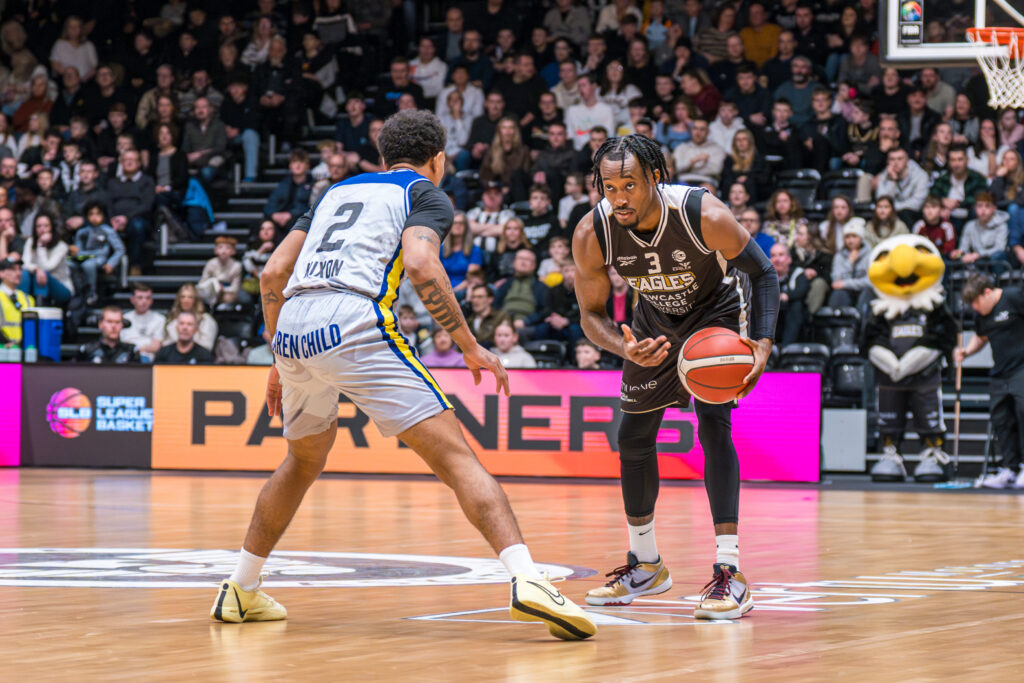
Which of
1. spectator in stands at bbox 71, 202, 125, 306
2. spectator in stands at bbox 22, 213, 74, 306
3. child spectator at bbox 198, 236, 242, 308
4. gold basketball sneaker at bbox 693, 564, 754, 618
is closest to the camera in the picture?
gold basketball sneaker at bbox 693, 564, 754, 618

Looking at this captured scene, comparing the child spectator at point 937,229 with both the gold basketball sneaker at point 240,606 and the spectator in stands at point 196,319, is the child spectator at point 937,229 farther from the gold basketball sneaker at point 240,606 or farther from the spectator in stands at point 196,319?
the gold basketball sneaker at point 240,606

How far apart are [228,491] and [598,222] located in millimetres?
7114

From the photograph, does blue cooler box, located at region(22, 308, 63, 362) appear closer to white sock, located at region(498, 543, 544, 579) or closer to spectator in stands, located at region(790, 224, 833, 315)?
spectator in stands, located at region(790, 224, 833, 315)

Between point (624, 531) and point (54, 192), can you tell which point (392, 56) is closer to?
point (54, 192)

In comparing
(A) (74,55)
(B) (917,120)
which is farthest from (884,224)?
(A) (74,55)

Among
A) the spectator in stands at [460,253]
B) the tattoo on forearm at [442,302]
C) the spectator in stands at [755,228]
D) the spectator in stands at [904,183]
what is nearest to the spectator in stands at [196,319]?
the spectator in stands at [460,253]

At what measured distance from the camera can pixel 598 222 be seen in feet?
19.5

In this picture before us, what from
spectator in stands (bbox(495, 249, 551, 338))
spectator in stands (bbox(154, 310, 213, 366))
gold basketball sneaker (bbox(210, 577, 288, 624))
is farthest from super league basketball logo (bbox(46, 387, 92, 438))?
gold basketball sneaker (bbox(210, 577, 288, 624))

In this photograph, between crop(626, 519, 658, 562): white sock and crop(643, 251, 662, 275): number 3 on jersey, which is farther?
crop(626, 519, 658, 562): white sock

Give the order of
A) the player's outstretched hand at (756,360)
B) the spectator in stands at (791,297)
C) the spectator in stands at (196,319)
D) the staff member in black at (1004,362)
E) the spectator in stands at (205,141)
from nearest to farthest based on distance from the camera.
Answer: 1. the player's outstretched hand at (756,360)
2. the staff member in black at (1004,362)
3. the spectator in stands at (791,297)
4. the spectator in stands at (196,319)
5. the spectator in stands at (205,141)

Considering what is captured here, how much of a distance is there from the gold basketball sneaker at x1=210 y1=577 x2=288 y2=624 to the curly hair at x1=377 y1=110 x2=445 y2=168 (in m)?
1.69

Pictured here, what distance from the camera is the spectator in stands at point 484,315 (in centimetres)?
1512

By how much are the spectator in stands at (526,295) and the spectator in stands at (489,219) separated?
37.2 inches

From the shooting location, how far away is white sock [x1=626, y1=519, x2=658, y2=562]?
6090 millimetres
